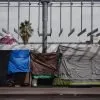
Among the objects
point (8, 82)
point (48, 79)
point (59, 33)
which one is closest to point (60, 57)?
point (48, 79)

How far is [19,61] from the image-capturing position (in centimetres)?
3775

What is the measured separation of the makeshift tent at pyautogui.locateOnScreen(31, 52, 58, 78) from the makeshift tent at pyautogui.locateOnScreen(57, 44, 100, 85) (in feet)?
2.49

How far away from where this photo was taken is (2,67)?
38531mm

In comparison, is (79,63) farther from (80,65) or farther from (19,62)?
(19,62)

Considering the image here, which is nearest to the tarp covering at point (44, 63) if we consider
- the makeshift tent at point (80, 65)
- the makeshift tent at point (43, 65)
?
the makeshift tent at point (43, 65)

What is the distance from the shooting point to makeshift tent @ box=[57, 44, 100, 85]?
1419 inches

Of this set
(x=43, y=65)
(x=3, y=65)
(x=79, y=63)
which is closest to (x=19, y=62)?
(x=3, y=65)

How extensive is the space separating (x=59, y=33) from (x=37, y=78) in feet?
43.8

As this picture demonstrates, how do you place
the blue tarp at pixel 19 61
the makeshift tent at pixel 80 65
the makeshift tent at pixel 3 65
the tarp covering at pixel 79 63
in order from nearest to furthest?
the makeshift tent at pixel 80 65 → the tarp covering at pixel 79 63 → the blue tarp at pixel 19 61 → the makeshift tent at pixel 3 65

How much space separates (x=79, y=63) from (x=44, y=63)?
304 centimetres

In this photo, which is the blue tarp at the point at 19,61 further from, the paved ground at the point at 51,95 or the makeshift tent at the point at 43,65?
the paved ground at the point at 51,95

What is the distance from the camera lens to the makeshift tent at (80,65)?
118ft

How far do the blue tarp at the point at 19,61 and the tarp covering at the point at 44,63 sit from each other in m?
0.51

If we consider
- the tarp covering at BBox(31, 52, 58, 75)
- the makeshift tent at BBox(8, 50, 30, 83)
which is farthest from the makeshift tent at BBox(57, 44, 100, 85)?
the makeshift tent at BBox(8, 50, 30, 83)
